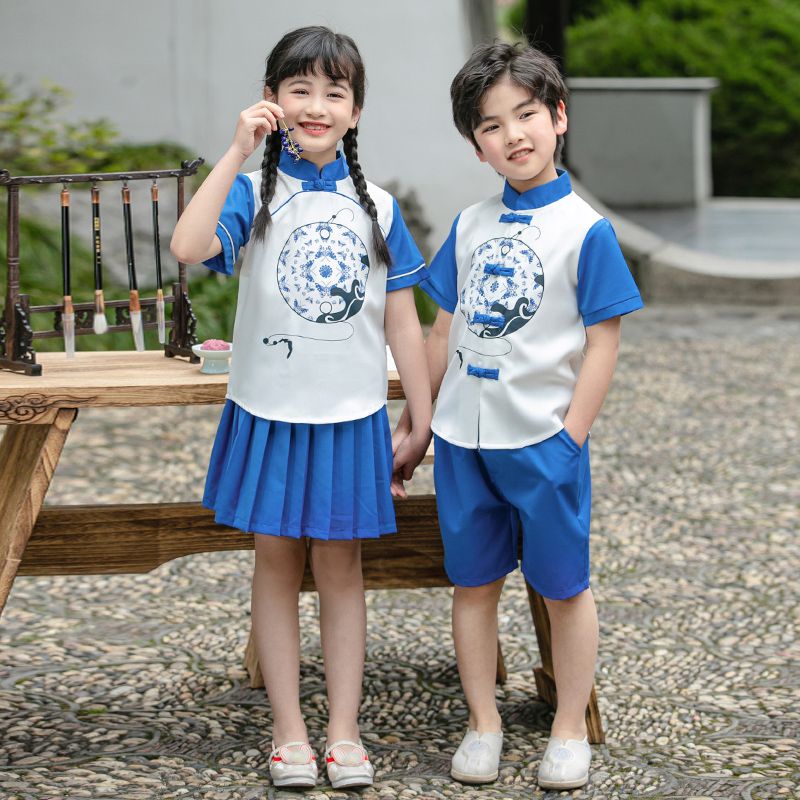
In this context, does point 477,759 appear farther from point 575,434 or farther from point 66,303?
point 66,303

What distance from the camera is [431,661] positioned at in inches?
124

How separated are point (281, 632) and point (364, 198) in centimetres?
84

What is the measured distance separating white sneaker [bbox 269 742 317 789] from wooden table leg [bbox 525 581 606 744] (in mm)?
563

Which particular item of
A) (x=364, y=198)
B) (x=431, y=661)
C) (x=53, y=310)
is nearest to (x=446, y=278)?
(x=364, y=198)

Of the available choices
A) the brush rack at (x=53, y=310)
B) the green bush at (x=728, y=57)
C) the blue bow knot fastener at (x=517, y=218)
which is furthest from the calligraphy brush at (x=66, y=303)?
the green bush at (x=728, y=57)

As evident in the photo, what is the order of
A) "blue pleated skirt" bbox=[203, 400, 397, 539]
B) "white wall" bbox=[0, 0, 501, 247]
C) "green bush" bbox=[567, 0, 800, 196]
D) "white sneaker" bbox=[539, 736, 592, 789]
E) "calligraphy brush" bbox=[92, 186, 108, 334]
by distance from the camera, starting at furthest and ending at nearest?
1. "green bush" bbox=[567, 0, 800, 196]
2. "white wall" bbox=[0, 0, 501, 247]
3. "calligraphy brush" bbox=[92, 186, 108, 334]
4. "white sneaker" bbox=[539, 736, 592, 789]
5. "blue pleated skirt" bbox=[203, 400, 397, 539]

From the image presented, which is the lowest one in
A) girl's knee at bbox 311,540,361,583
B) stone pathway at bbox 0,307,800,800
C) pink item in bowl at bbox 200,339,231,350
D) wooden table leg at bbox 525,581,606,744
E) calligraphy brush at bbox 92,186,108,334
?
stone pathway at bbox 0,307,800,800

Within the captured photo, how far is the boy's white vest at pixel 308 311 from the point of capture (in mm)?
2344

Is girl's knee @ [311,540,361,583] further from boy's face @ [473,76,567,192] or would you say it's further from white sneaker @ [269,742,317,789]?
boy's face @ [473,76,567,192]

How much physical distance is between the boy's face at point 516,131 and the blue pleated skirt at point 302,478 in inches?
20.7

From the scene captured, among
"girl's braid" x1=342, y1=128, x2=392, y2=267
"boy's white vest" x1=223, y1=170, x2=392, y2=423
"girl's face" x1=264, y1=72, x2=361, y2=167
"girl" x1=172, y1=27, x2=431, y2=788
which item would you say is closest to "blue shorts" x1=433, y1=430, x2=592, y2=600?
"girl" x1=172, y1=27, x2=431, y2=788

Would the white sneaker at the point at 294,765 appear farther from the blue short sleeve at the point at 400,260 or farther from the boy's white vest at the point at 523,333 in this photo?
the blue short sleeve at the point at 400,260

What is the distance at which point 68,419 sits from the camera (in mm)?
2449

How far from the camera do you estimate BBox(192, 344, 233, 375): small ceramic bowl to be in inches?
101
